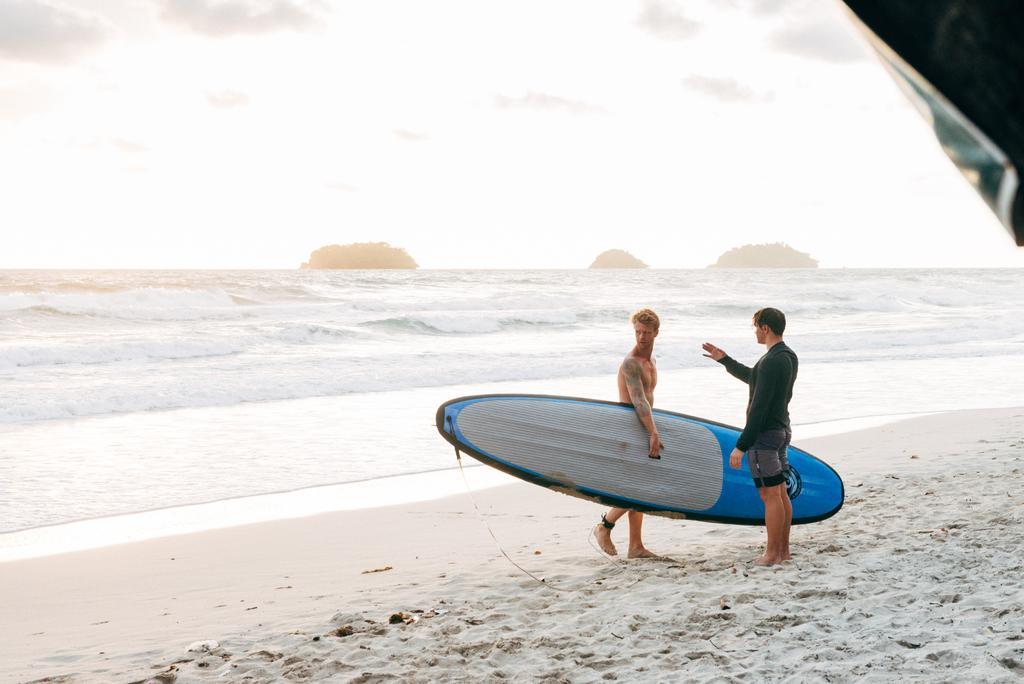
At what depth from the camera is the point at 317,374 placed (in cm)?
1622

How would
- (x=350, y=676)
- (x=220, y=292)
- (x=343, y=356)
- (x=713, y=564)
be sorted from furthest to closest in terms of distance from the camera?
(x=220, y=292)
(x=343, y=356)
(x=713, y=564)
(x=350, y=676)

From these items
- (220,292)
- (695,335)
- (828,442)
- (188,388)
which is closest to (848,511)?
(828,442)

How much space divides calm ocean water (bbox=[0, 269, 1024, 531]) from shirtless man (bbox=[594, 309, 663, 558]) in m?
3.48

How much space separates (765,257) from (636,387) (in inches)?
6493

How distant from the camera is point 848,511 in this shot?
6402 millimetres

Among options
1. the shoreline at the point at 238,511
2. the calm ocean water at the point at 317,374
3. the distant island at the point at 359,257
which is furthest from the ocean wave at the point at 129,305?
the distant island at the point at 359,257

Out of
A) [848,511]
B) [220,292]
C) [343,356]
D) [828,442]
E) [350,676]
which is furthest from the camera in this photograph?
[220,292]

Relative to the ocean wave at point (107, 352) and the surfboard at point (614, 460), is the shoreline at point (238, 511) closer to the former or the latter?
the surfboard at point (614, 460)

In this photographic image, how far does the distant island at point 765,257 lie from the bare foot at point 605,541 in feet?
527

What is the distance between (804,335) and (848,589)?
2200 cm

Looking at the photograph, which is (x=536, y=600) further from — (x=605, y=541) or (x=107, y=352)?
(x=107, y=352)

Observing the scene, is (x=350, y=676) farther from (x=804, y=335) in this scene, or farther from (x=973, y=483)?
(x=804, y=335)

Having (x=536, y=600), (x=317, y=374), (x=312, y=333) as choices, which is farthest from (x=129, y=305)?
(x=536, y=600)

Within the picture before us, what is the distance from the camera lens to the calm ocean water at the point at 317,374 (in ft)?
28.9
